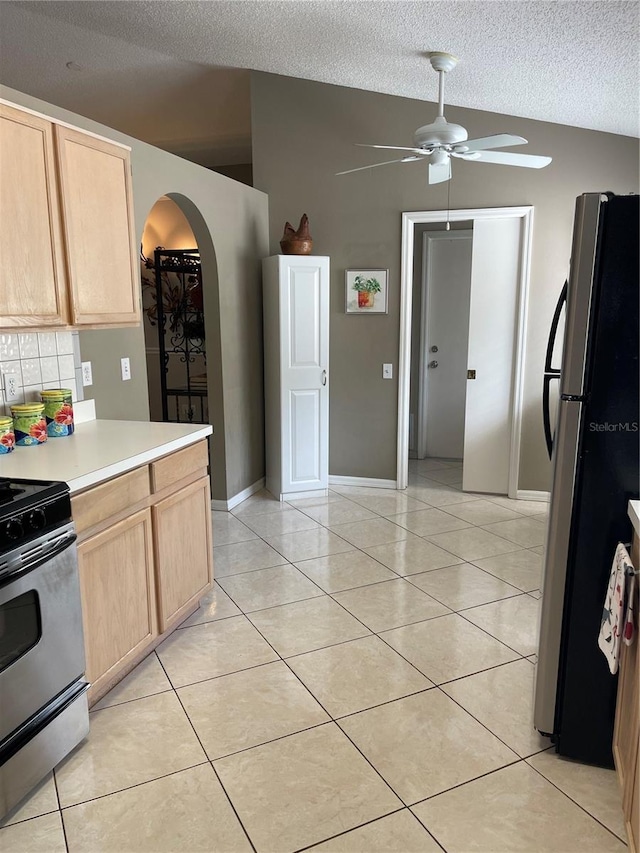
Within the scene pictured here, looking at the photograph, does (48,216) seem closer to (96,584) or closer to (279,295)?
(96,584)

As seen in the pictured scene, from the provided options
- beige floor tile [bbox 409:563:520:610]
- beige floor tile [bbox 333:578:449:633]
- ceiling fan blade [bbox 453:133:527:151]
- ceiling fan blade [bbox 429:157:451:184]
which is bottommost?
beige floor tile [bbox 333:578:449:633]

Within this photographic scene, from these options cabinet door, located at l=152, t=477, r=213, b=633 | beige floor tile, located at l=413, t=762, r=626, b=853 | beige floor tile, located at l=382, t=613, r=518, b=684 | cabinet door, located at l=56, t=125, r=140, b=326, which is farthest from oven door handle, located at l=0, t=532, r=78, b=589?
beige floor tile, located at l=382, t=613, r=518, b=684

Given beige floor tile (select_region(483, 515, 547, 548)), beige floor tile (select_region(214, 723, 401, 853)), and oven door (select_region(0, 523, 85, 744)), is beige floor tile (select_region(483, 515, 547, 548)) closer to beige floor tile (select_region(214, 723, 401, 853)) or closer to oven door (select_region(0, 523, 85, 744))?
beige floor tile (select_region(214, 723, 401, 853))

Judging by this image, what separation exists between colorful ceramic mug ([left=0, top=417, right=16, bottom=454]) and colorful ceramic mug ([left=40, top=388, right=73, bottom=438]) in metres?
0.24

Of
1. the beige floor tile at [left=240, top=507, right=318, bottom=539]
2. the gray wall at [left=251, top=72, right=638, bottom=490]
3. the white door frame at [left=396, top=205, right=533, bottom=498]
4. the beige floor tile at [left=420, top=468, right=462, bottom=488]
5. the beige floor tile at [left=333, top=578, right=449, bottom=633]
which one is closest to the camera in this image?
the beige floor tile at [left=333, top=578, right=449, bottom=633]

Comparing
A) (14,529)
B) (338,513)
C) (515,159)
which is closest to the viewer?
(14,529)

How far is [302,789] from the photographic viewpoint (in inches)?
75.9

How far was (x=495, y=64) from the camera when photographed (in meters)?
3.35

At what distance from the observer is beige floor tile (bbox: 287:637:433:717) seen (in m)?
2.37

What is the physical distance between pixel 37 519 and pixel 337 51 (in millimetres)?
3284

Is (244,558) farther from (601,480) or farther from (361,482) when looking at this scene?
(601,480)

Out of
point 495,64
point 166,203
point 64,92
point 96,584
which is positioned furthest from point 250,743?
point 166,203

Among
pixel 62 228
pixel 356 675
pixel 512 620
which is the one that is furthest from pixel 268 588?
pixel 62 228

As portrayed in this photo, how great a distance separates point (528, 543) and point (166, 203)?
517 centimetres
